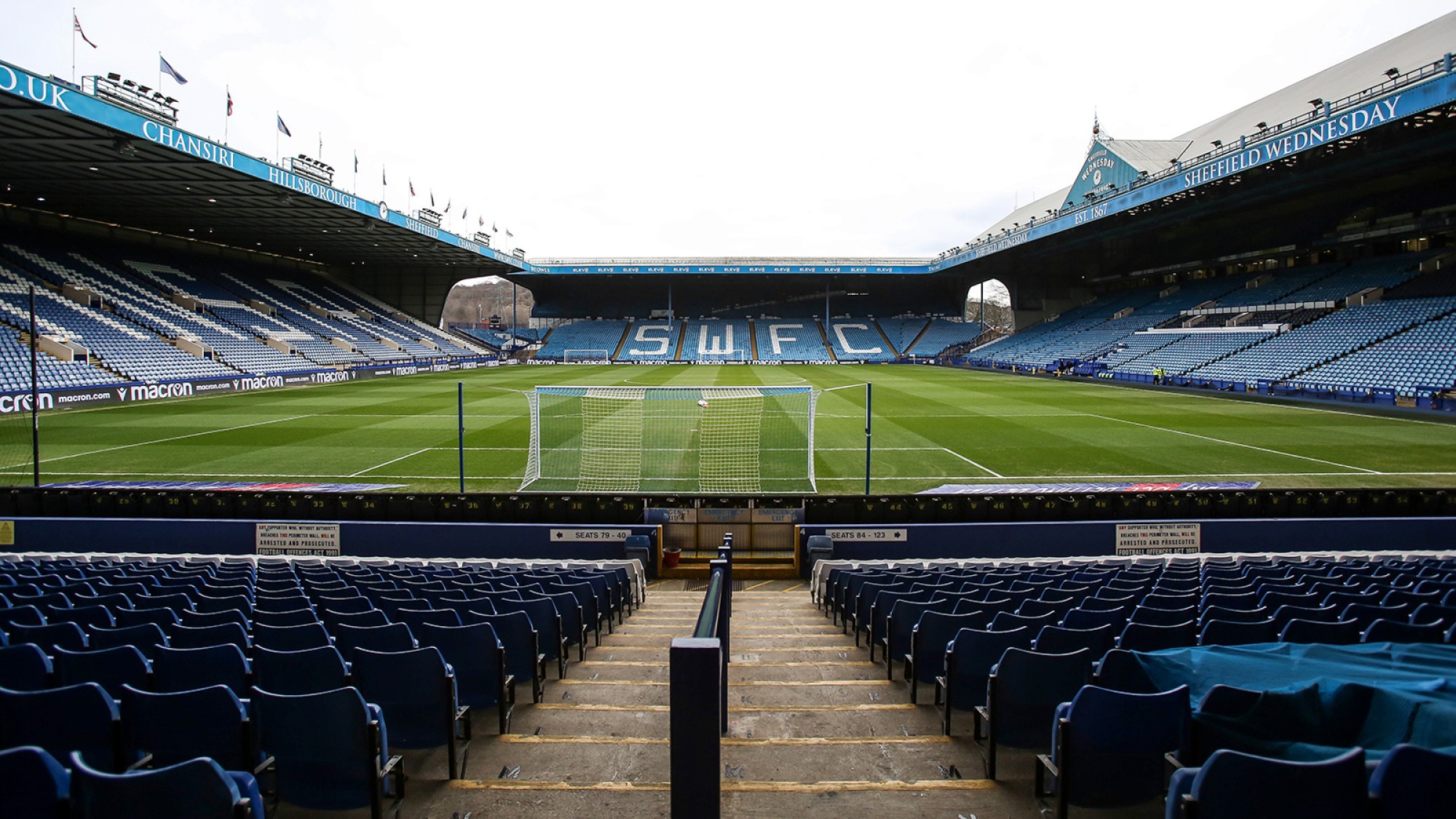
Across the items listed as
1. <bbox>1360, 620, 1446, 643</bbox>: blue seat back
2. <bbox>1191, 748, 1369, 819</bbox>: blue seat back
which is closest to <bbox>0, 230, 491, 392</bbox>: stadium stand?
<bbox>1191, 748, 1369, 819</bbox>: blue seat back

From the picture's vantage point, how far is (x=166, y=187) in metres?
34.8

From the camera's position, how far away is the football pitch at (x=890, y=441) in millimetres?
16781

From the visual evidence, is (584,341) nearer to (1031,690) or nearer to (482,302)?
(482,302)

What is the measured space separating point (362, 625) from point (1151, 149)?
6493cm

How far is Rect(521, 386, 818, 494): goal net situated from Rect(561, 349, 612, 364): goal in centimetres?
3952

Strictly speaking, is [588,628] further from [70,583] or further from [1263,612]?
[1263,612]

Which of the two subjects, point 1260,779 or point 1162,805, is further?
point 1162,805

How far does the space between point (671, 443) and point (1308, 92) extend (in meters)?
46.3

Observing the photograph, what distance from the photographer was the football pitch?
16.8m

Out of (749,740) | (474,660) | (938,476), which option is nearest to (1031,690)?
(749,740)

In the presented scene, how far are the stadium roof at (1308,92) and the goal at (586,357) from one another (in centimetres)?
4784

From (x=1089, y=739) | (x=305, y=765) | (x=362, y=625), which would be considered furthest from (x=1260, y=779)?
(x=362, y=625)

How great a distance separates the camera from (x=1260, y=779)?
2305 millimetres

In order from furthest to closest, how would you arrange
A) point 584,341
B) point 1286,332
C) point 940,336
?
point 584,341 < point 940,336 < point 1286,332
